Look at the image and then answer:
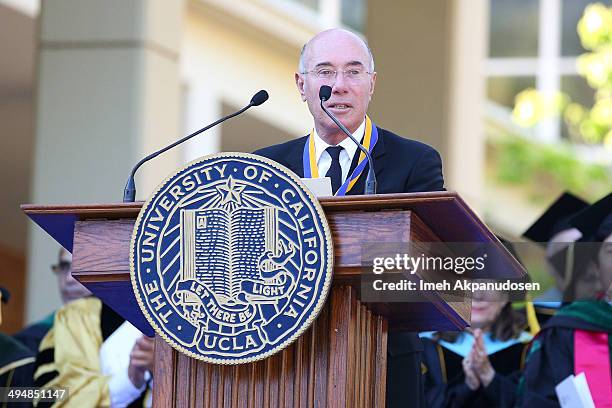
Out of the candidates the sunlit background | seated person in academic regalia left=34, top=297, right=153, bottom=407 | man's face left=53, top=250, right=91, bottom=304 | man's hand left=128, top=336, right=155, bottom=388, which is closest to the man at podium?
man's hand left=128, top=336, right=155, bottom=388

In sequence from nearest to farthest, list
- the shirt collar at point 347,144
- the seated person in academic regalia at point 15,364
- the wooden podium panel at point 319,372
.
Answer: the wooden podium panel at point 319,372 → the shirt collar at point 347,144 → the seated person in academic regalia at point 15,364

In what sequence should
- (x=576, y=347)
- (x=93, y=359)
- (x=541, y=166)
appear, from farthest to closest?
1. (x=541, y=166)
2. (x=93, y=359)
3. (x=576, y=347)

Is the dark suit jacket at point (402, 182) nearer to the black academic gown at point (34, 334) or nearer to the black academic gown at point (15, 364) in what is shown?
the black academic gown at point (15, 364)

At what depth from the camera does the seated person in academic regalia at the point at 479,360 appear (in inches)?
256

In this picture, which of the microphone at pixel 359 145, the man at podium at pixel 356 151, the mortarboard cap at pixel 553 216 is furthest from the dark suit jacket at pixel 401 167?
the mortarboard cap at pixel 553 216

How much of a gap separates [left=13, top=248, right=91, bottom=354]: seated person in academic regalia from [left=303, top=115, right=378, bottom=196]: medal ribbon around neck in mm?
3030

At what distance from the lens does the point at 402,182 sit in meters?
4.37

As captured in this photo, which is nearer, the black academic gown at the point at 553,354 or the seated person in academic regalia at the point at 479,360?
the black academic gown at the point at 553,354

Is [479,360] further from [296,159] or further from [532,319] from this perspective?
[296,159]

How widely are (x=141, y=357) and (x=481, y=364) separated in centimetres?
155

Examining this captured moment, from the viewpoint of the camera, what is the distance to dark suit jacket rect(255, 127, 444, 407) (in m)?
4.37

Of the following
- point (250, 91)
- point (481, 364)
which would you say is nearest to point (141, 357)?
point (481, 364)

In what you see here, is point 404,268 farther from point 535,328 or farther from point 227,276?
point 535,328

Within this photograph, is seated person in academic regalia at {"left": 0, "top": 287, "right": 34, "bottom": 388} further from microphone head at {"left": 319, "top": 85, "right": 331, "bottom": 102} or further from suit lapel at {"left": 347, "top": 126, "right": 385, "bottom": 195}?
microphone head at {"left": 319, "top": 85, "right": 331, "bottom": 102}
